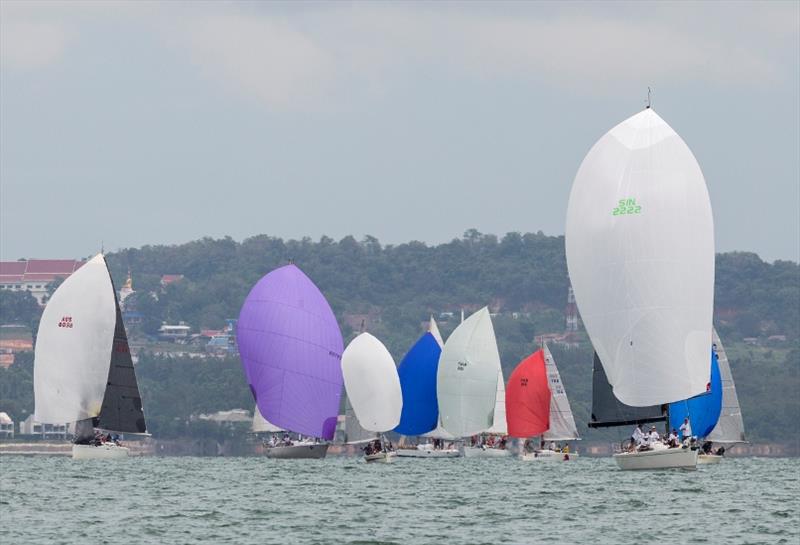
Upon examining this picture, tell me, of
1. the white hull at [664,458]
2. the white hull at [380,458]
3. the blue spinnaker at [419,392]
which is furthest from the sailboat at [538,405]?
the white hull at [664,458]

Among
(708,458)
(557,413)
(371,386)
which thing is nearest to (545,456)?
(557,413)

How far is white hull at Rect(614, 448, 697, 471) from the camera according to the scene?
183 feet

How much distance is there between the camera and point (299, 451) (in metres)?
77.1

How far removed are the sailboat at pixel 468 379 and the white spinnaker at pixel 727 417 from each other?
1199cm

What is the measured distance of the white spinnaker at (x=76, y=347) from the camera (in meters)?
72.2

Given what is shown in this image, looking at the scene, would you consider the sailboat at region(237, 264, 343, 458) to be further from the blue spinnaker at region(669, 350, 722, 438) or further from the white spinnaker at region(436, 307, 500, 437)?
the blue spinnaker at region(669, 350, 722, 438)

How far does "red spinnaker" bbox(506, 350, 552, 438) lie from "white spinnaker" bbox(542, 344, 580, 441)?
39 cm

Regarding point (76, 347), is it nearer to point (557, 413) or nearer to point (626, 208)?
point (557, 413)

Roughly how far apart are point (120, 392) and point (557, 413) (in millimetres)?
18896

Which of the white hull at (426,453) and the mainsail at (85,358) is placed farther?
the white hull at (426,453)

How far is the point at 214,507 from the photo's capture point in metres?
45.4

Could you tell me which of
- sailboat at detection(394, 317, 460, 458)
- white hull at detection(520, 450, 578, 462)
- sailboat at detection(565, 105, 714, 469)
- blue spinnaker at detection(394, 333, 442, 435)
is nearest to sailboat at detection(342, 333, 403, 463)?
white hull at detection(520, 450, 578, 462)

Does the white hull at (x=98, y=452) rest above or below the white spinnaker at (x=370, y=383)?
below

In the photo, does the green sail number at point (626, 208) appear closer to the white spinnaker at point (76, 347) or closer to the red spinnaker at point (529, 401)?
the white spinnaker at point (76, 347)
